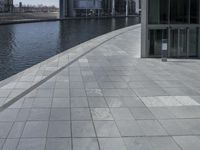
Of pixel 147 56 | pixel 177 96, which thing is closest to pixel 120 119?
pixel 177 96

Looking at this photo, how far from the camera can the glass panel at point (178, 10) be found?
65.0ft

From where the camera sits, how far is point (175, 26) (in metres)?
19.9

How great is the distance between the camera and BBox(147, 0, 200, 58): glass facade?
65.0ft

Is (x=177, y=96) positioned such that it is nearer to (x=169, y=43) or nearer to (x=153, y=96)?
(x=153, y=96)

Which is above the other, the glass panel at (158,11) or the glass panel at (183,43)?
the glass panel at (158,11)

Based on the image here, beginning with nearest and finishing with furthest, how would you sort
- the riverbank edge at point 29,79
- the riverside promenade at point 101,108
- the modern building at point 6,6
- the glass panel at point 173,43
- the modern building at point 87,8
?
1. the riverside promenade at point 101,108
2. the riverbank edge at point 29,79
3. the glass panel at point 173,43
4. the modern building at point 6,6
5. the modern building at point 87,8

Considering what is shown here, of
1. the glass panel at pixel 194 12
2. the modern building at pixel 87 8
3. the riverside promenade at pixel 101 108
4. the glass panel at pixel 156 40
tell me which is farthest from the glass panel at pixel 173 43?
the modern building at pixel 87 8

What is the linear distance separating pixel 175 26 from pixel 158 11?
1.20 metres

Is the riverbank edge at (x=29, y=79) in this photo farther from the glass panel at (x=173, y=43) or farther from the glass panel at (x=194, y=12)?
the glass panel at (x=194, y=12)

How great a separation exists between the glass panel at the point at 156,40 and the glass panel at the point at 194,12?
162 cm

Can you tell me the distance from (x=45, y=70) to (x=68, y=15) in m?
127

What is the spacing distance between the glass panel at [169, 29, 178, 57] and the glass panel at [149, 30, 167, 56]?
1.30 ft

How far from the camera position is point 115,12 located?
6491 inches

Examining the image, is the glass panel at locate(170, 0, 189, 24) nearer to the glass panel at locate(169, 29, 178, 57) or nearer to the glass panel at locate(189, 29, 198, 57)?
the glass panel at locate(169, 29, 178, 57)
